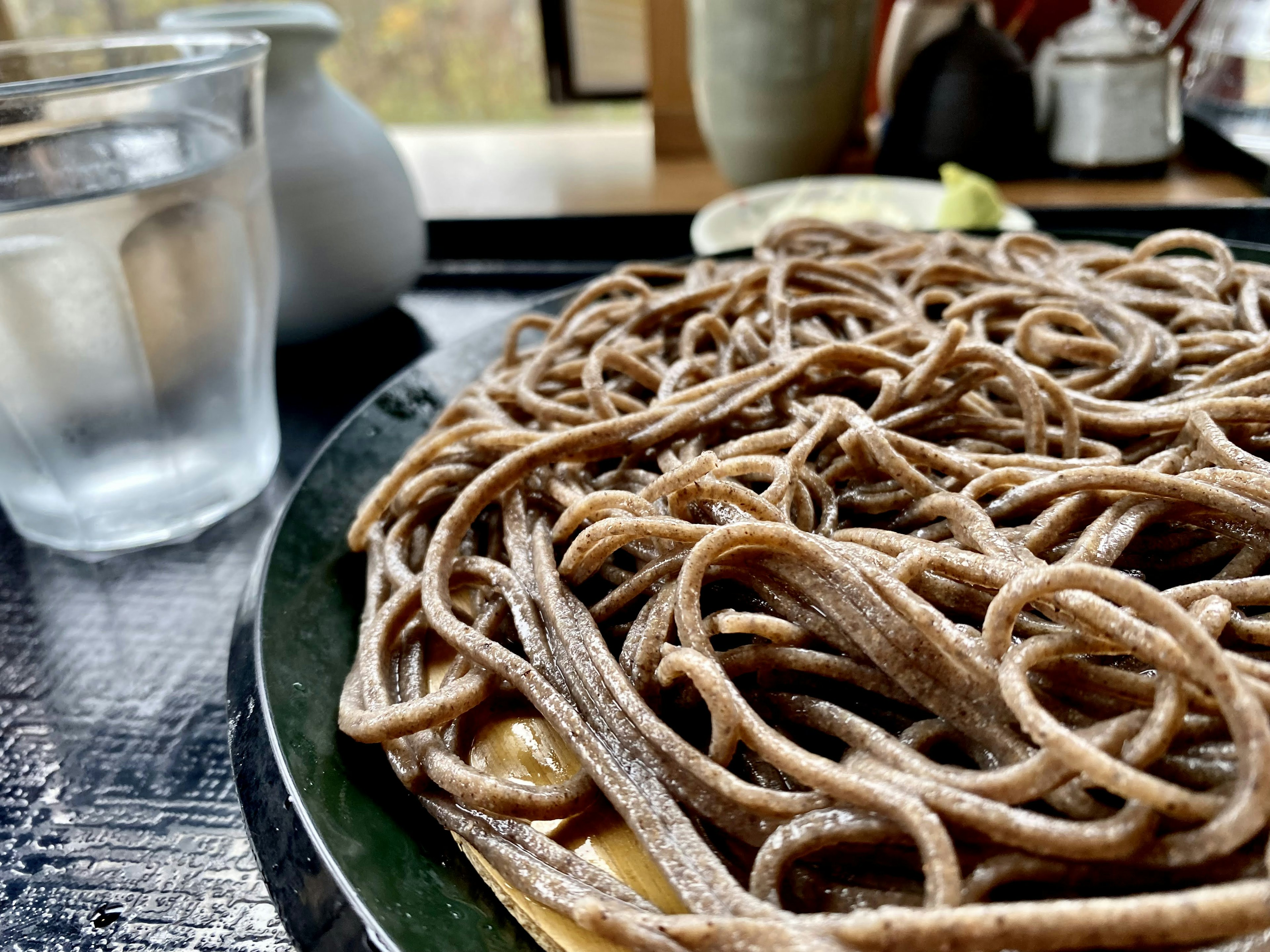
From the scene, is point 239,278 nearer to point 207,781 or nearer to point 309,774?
point 207,781

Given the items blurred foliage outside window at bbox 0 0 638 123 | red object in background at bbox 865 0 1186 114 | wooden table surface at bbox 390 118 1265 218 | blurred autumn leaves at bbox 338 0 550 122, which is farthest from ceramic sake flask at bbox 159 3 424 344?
blurred autumn leaves at bbox 338 0 550 122

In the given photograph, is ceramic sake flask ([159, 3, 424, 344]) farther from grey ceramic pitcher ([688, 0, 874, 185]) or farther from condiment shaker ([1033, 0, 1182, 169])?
condiment shaker ([1033, 0, 1182, 169])

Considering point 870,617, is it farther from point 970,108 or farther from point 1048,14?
point 1048,14

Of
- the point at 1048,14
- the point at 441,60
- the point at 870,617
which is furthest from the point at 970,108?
the point at 441,60

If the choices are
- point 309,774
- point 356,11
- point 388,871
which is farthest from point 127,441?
point 356,11

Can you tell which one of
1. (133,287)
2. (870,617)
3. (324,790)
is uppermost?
(133,287)
